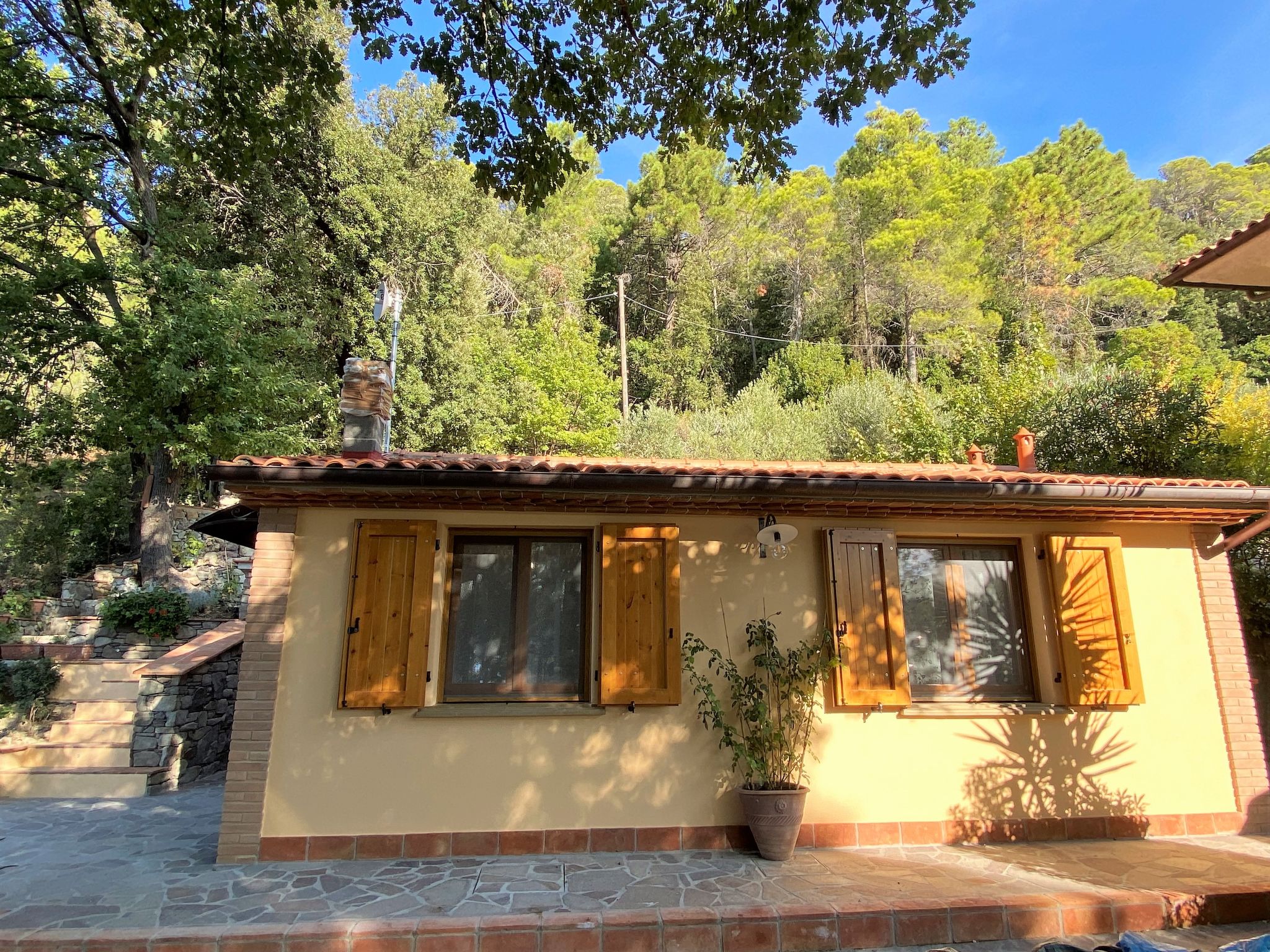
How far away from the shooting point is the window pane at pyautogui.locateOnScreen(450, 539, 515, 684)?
221 inches

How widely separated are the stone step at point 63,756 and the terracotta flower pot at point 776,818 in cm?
731

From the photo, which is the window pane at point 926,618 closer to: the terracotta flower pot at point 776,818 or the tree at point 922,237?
the terracotta flower pot at point 776,818

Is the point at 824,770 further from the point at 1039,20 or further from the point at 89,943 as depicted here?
the point at 1039,20

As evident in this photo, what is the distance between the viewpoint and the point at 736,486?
526 cm

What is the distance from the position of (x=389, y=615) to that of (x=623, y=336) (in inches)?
823

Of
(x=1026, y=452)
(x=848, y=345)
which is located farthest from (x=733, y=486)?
(x=848, y=345)

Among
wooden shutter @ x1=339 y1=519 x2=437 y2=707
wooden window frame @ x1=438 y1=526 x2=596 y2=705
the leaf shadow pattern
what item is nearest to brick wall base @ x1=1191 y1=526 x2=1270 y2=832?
the leaf shadow pattern

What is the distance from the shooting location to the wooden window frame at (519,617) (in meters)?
5.54

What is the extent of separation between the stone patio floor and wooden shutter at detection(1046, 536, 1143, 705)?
47.5 inches

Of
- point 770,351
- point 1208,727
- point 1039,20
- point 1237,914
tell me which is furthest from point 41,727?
point 770,351

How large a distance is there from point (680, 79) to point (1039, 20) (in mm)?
5617

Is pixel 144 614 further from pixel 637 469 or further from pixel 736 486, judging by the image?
pixel 736 486

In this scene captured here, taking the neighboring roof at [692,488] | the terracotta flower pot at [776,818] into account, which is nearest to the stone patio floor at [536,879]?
the terracotta flower pot at [776,818]

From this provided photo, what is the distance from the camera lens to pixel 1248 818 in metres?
5.75
